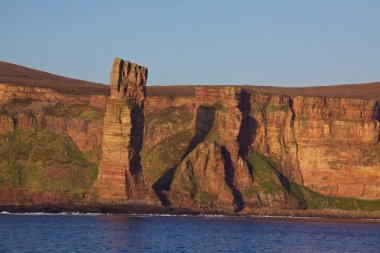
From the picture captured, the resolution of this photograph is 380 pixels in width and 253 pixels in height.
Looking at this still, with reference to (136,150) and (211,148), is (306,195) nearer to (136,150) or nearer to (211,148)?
(211,148)

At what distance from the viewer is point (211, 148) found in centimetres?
15875

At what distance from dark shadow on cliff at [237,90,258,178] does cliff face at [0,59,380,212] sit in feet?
0.50

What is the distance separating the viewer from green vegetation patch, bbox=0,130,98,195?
15675 cm

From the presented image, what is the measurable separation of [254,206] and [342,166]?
62.0 feet

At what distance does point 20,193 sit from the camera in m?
152

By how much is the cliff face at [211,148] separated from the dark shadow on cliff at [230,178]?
0.18 meters

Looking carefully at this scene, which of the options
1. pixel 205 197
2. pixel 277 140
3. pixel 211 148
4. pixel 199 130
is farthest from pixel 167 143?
pixel 205 197

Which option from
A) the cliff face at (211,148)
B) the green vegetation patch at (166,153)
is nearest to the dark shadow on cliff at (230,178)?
the cliff face at (211,148)

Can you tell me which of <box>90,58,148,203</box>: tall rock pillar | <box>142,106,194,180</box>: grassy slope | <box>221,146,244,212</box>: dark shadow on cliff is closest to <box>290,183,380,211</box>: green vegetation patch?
<box>221,146,244,212</box>: dark shadow on cliff

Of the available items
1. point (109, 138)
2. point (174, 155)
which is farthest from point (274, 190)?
point (109, 138)

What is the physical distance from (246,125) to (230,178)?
44.1 ft

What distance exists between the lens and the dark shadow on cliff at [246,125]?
16975 cm

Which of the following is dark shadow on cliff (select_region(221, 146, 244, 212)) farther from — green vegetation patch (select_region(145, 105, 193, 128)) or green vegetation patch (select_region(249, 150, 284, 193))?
green vegetation patch (select_region(145, 105, 193, 128))

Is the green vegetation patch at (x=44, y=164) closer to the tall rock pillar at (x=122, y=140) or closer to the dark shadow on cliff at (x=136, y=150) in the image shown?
the tall rock pillar at (x=122, y=140)
